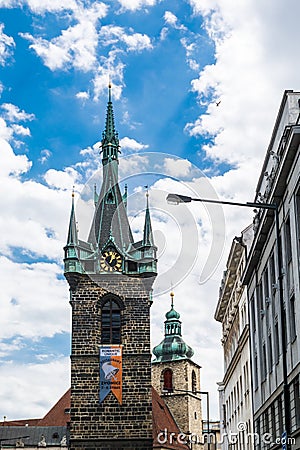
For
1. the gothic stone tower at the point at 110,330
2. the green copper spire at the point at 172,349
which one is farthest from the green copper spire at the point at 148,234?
the green copper spire at the point at 172,349

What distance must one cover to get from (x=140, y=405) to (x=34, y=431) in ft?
153

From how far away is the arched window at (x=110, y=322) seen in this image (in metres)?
65.4

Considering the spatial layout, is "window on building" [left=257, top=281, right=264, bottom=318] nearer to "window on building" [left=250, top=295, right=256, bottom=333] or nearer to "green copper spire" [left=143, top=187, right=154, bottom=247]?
"window on building" [left=250, top=295, right=256, bottom=333]

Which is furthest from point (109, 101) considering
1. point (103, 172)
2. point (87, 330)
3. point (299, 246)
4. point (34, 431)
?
point (299, 246)

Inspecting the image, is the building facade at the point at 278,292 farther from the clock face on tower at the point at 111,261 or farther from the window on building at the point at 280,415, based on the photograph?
the clock face on tower at the point at 111,261

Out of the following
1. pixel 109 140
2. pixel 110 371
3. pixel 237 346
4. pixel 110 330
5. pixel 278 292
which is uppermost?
pixel 109 140

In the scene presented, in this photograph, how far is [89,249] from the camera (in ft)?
230

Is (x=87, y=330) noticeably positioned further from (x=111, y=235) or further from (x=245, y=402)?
(x=245, y=402)

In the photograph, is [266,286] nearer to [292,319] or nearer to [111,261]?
[292,319]

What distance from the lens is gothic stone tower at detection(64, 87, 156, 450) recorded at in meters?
62.7

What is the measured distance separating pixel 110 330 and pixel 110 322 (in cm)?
66

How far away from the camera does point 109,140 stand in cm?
7750

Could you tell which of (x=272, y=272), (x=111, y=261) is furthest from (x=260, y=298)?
(x=111, y=261)

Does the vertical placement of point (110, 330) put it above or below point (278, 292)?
above
